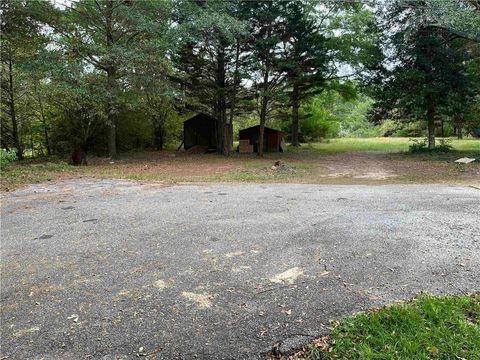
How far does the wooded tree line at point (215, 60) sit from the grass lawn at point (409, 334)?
9.95 m

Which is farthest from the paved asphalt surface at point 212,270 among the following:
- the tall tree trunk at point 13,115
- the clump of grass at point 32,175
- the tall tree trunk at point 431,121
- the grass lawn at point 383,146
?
the grass lawn at point 383,146

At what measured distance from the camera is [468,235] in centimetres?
377

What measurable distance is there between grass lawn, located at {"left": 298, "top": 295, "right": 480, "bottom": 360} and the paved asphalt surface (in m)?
0.14

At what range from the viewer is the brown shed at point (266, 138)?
61.3 feet

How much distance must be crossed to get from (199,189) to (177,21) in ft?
26.5

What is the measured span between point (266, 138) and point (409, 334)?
56.2 ft

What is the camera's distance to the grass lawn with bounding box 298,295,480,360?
190 centimetres

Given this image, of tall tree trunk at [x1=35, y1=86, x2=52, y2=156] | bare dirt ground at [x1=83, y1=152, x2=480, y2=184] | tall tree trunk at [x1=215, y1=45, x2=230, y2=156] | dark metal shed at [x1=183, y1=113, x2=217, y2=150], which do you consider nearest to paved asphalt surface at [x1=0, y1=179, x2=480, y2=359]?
bare dirt ground at [x1=83, y1=152, x2=480, y2=184]

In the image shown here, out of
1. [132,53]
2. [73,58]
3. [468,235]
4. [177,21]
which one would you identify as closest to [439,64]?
[177,21]

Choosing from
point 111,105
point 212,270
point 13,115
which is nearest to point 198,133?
point 111,105

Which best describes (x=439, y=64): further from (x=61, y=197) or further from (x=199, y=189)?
(x=61, y=197)

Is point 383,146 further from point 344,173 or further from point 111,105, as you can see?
point 111,105

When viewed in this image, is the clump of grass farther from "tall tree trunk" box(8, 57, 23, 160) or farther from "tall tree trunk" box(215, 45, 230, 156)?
"tall tree trunk" box(215, 45, 230, 156)

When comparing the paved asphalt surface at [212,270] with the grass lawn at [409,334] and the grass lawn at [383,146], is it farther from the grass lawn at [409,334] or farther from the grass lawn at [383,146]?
the grass lawn at [383,146]
